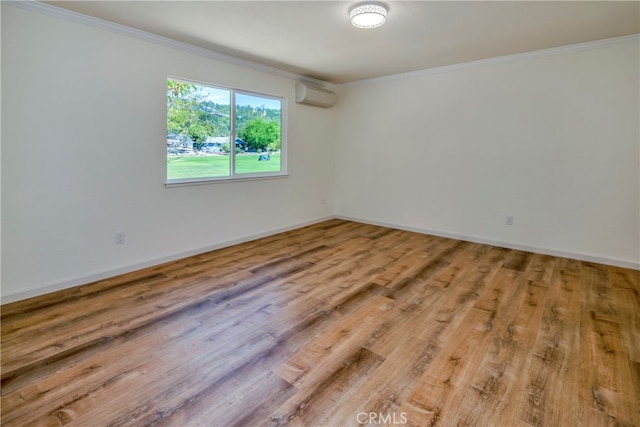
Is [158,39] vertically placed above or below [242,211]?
above

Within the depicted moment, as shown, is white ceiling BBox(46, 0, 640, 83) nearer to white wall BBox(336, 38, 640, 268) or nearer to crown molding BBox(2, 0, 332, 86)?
crown molding BBox(2, 0, 332, 86)

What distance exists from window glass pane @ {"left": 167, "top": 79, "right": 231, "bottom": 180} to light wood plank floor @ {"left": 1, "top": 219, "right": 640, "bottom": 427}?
121 cm

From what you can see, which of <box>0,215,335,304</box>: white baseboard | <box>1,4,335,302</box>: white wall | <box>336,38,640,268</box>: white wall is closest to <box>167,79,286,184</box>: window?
<box>1,4,335,302</box>: white wall

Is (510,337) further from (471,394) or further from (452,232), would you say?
(452,232)

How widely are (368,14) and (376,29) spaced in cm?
53

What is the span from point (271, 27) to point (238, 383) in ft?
9.81

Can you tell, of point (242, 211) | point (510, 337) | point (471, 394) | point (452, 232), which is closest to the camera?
point (471, 394)

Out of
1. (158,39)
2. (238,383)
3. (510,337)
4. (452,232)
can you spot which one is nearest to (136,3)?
(158,39)

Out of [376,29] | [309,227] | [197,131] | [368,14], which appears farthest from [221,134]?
[368,14]

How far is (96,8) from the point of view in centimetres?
269

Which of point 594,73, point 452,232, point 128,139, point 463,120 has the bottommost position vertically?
point 452,232

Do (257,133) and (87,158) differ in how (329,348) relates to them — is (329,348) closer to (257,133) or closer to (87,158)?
(87,158)

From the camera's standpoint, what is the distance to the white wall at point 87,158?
8.55ft

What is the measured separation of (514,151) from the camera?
13.6 feet
